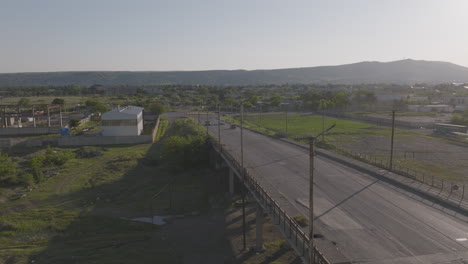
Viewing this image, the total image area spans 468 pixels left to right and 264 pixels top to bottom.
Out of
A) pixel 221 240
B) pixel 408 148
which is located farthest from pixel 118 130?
pixel 408 148

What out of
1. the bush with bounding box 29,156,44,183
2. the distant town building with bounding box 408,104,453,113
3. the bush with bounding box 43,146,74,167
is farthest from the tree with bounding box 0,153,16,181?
the distant town building with bounding box 408,104,453,113

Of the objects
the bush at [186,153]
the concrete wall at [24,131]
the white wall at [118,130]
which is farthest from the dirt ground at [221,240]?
the concrete wall at [24,131]

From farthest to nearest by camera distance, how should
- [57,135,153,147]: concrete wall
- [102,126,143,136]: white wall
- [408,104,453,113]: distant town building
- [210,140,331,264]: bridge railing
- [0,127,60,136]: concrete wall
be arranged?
1. [408,104,453,113]: distant town building
2. [0,127,60,136]: concrete wall
3. [102,126,143,136]: white wall
4. [57,135,153,147]: concrete wall
5. [210,140,331,264]: bridge railing

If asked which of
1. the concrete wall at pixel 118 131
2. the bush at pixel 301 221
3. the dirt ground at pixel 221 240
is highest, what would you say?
Result: the bush at pixel 301 221

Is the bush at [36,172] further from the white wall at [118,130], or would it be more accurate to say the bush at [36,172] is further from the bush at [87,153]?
the white wall at [118,130]

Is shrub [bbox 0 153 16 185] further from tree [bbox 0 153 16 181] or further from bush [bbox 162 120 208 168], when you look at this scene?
bush [bbox 162 120 208 168]

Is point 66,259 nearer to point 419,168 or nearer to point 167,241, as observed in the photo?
point 167,241
